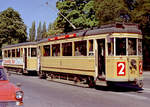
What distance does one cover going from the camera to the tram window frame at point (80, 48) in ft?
49.2

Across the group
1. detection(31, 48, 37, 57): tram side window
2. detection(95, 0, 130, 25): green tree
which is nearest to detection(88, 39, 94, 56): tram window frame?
detection(31, 48, 37, 57): tram side window

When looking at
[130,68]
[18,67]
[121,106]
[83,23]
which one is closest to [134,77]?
[130,68]

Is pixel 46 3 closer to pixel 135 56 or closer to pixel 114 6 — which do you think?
pixel 114 6

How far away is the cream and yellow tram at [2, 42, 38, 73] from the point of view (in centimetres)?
2498

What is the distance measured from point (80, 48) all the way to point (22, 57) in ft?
40.3

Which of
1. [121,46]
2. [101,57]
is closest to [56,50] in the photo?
[101,57]

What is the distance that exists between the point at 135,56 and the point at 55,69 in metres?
7.09

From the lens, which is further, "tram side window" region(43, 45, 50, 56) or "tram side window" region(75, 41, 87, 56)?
"tram side window" region(43, 45, 50, 56)

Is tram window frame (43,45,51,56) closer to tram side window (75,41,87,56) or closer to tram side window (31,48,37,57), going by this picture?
tram side window (75,41,87,56)

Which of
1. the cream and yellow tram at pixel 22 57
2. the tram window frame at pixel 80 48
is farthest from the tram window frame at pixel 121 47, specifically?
the cream and yellow tram at pixel 22 57

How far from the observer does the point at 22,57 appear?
26406mm

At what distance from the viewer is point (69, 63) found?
16.7 metres

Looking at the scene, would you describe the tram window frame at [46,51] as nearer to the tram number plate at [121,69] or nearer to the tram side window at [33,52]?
the tram side window at [33,52]

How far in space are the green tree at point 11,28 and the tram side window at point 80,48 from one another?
155 ft
